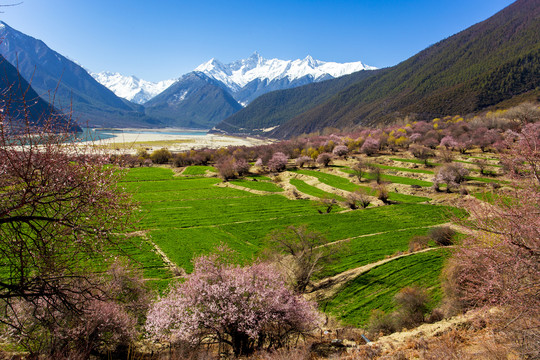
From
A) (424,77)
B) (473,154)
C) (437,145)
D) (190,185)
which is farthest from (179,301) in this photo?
(424,77)

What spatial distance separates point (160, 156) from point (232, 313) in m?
110

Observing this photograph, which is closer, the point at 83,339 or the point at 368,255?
the point at 83,339

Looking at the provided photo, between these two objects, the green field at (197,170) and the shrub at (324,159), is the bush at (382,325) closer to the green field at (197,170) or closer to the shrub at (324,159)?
the shrub at (324,159)

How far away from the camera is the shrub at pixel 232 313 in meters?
14.0

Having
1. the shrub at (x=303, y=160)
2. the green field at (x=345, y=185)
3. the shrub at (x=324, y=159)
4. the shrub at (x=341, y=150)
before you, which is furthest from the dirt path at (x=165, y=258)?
the shrub at (x=341, y=150)

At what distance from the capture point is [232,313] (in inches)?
551

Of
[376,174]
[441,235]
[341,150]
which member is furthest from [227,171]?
[441,235]

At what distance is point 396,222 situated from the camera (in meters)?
41.1

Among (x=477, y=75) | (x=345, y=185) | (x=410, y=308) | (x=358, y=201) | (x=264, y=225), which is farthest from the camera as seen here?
(x=477, y=75)

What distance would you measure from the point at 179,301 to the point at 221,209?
38032 mm

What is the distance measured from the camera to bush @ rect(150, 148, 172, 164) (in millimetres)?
113000

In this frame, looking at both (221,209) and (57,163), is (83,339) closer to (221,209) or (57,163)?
(57,163)

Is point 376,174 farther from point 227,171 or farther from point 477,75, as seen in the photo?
point 477,75

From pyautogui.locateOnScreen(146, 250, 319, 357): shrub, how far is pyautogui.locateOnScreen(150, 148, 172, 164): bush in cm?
10633
